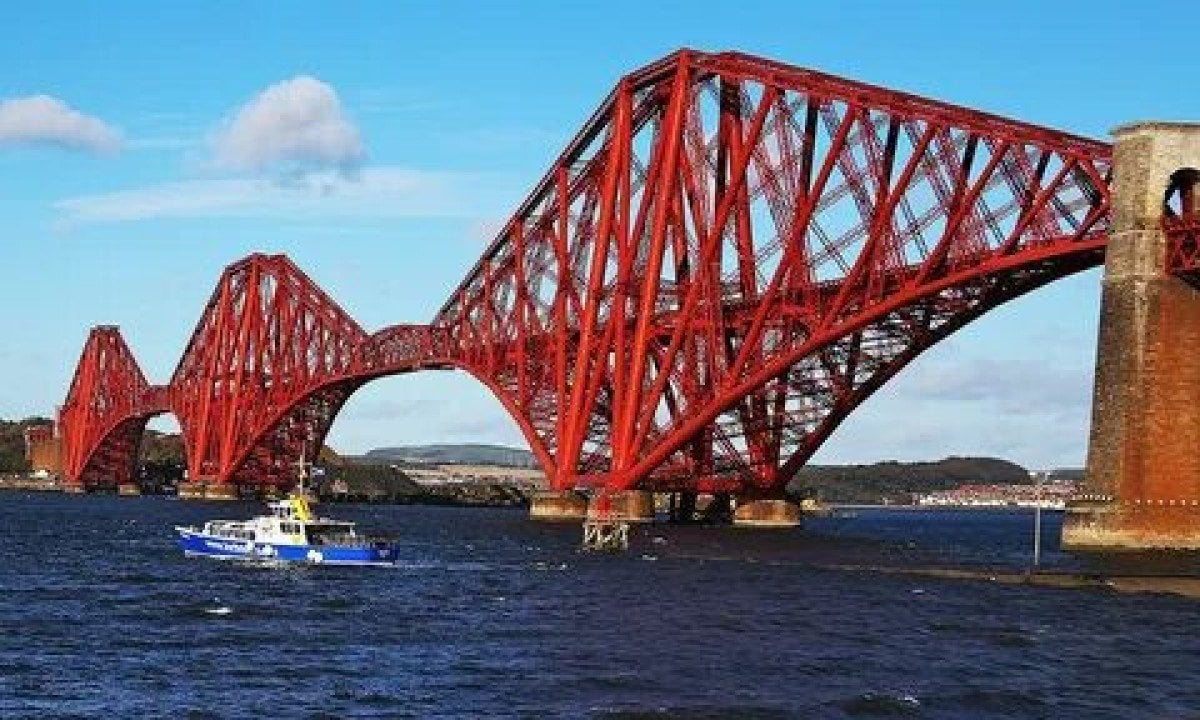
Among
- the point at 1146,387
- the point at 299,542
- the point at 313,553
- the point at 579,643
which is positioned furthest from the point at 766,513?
the point at 579,643

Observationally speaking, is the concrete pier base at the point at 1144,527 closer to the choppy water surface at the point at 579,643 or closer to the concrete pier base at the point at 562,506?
the choppy water surface at the point at 579,643

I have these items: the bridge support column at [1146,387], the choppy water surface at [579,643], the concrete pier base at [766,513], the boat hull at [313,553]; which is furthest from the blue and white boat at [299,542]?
the concrete pier base at [766,513]

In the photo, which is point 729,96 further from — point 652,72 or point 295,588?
point 295,588

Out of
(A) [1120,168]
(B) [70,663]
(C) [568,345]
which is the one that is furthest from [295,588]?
(C) [568,345]

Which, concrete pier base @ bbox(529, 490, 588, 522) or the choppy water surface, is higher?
concrete pier base @ bbox(529, 490, 588, 522)

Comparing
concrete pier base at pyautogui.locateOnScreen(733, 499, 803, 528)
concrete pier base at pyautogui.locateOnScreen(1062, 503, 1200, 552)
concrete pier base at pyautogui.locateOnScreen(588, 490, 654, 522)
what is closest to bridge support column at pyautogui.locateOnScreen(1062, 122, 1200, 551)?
concrete pier base at pyautogui.locateOnScreen(1062, 503, 1200, 552)

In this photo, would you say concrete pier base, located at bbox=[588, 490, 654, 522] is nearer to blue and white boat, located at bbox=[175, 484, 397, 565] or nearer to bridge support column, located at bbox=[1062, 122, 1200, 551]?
blue and white boat, located at bbox=[175, 484, 397, 565]

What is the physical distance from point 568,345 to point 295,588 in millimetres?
61333

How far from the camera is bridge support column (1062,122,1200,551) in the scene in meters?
76.9

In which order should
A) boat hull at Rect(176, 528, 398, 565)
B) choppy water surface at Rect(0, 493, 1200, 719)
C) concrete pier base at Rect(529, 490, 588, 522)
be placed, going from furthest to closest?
concrete pier base at Rect(529, 490, 588, 522) < boat hull at Rect(176, 528, 398, 565) < choppy water surface at Rect(0, 493, 1200, 719)

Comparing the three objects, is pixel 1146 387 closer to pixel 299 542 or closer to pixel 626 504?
pixel 299 542

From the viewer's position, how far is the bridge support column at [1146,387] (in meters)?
76.9

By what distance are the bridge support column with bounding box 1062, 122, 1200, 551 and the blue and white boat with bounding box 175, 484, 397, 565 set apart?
31735mm

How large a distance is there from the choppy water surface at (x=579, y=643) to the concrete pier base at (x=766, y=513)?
34.8 m
